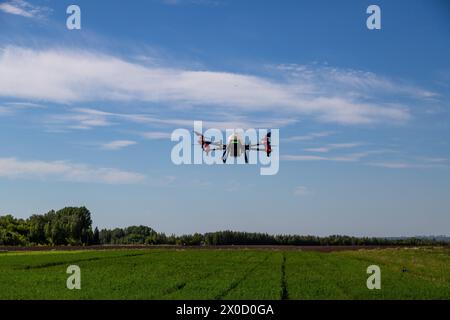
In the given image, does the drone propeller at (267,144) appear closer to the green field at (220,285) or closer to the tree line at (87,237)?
the green field at (220,285)

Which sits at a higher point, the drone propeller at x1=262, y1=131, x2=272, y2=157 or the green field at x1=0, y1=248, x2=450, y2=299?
the drone propeller at x1=262, y1=131, x2=272, y2=157

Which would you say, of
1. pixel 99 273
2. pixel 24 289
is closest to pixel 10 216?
pixel 99 273

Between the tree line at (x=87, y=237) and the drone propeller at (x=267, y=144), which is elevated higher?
the drone propeller at (x=267, y=144)

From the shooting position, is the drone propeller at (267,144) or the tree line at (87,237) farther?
the tree line at (87,237)

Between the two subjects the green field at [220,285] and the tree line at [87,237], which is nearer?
the green field at [220,285]

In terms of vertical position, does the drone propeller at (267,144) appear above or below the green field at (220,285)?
above

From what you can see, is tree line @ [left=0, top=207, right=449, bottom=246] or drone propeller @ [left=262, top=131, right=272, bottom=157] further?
tree line @ [left=0, top=207, right=449, bottom=246]

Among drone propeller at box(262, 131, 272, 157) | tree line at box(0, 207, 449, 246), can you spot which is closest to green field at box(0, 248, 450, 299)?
drone propeller at box(262, 131, 272, 157)

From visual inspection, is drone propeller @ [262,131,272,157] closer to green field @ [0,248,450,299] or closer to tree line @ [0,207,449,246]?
green field @ [0,248,450,299]

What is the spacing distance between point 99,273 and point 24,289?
30.3ft

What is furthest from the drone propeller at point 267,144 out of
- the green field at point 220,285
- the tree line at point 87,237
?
the tree line at point 87,237
